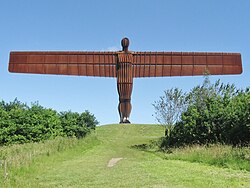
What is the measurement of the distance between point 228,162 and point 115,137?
1900cm

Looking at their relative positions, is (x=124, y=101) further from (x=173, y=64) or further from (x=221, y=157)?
(x=221, y=157)

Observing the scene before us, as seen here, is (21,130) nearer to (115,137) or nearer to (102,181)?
(115,137)

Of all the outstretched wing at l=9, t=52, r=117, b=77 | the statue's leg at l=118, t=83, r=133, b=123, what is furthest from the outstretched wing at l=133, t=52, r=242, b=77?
the outstretched wing at l=9, t=52, r=117, b=77

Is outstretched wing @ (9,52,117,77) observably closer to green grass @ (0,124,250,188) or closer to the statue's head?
the statue's head

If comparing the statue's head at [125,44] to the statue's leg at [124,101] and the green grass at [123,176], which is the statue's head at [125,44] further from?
the green grass at [123,176]

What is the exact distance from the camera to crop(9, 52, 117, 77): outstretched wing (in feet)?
110

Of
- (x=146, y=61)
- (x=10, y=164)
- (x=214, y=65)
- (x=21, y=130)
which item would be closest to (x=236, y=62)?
(x=214, y=65)

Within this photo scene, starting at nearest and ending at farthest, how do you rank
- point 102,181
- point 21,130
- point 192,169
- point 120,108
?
point 102,181 → point 192,169 → point 21,130 → point 120,108

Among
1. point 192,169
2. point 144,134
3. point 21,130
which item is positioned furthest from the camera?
point 144,134

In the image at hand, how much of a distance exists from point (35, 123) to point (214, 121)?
1272 cm

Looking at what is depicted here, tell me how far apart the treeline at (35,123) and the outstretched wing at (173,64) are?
6576mm

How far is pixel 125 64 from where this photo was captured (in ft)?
108

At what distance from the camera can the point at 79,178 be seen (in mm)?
12195

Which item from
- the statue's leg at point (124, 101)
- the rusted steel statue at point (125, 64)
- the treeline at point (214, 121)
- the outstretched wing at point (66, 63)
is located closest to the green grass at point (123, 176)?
the treeline at point (214, 121)
